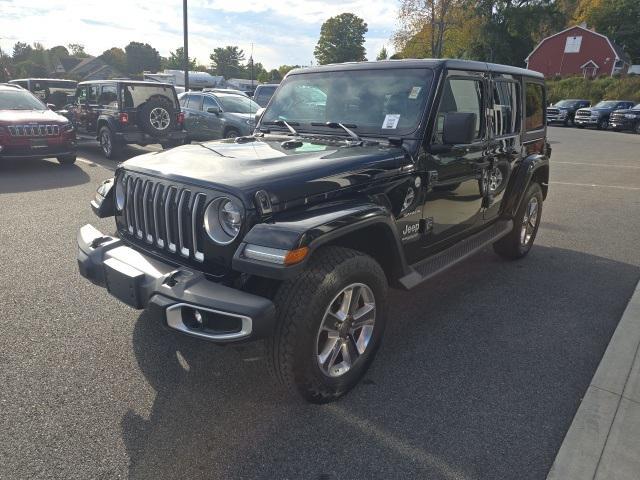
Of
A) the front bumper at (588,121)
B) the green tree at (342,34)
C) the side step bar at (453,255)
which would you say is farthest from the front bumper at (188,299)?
the green tree at (342,34)

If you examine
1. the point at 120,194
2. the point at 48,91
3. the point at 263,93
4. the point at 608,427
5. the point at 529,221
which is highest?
the point at 263,93

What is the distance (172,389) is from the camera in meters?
2.81

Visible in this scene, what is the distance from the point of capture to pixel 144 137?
10.9 m

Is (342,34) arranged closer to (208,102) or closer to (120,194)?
(208,102)

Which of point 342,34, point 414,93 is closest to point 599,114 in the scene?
point 414,93

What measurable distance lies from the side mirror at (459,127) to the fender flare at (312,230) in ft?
2.31

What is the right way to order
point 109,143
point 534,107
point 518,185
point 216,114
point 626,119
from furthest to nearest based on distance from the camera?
point 626,119
point 216,114
point 109,143
point 534,107
point 518,185

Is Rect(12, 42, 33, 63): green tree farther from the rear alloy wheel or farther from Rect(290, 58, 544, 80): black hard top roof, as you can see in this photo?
Result: Rect(290, 58, 544, 80): black hard top roof

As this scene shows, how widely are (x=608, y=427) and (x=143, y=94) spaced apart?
11282 mm

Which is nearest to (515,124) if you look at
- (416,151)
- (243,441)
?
(416,151)

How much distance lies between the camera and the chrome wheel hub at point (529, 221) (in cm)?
507

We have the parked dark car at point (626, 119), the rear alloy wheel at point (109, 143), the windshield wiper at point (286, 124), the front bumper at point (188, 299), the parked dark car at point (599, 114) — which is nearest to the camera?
the front bumper at point (188, 299)

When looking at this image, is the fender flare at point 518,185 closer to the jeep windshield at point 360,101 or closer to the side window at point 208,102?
the jeep windshield at point 360,101

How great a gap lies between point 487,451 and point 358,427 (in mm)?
653
